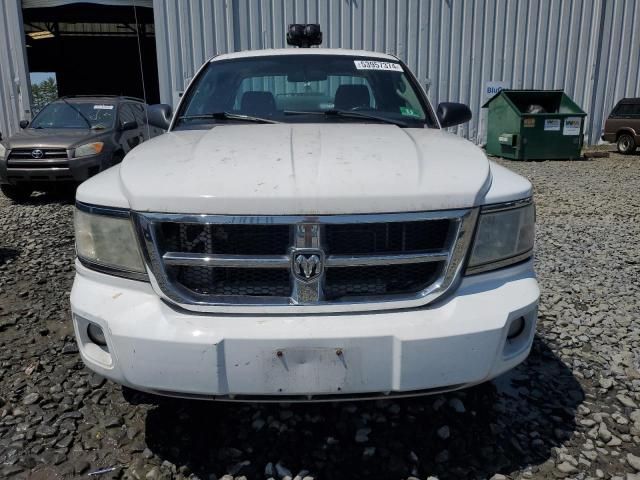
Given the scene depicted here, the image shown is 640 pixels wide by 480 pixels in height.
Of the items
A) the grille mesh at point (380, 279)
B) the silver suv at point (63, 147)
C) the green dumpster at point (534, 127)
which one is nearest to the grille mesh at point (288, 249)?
the grille mesh at point (380, 279)

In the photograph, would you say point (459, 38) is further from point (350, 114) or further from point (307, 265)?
point (307, 265)

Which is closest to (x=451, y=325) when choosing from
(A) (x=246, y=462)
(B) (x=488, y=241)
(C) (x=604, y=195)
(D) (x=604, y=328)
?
(B) (x=488, y=241)

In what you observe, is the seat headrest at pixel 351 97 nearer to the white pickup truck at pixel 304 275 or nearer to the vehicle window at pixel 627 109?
the white pickup truck at pixel 304 275

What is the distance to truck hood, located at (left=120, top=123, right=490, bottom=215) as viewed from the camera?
1.70 meters

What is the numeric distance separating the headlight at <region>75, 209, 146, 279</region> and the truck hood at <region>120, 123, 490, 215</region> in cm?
12

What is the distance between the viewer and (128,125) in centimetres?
858

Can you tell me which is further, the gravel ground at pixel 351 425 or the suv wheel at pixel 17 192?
the suv wheel at pixel 17 192

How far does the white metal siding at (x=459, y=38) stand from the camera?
12.6 m

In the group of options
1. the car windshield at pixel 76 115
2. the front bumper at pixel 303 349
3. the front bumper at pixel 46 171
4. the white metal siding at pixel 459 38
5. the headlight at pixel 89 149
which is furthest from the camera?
the white metal siding at pixel 459 38

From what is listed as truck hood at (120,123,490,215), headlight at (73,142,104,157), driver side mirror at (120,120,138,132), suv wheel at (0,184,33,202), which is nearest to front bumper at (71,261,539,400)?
truck hood at (120,123,490,215)

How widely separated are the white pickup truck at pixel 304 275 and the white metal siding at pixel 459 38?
1180cm

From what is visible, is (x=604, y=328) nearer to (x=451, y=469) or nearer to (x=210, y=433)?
(x=451, y=469)

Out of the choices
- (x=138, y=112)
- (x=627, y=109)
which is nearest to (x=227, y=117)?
(x=138, y=112)

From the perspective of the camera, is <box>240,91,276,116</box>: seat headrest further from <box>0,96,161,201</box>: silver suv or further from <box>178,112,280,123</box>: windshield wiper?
<box>0,96,161,201</box>: silver suv
